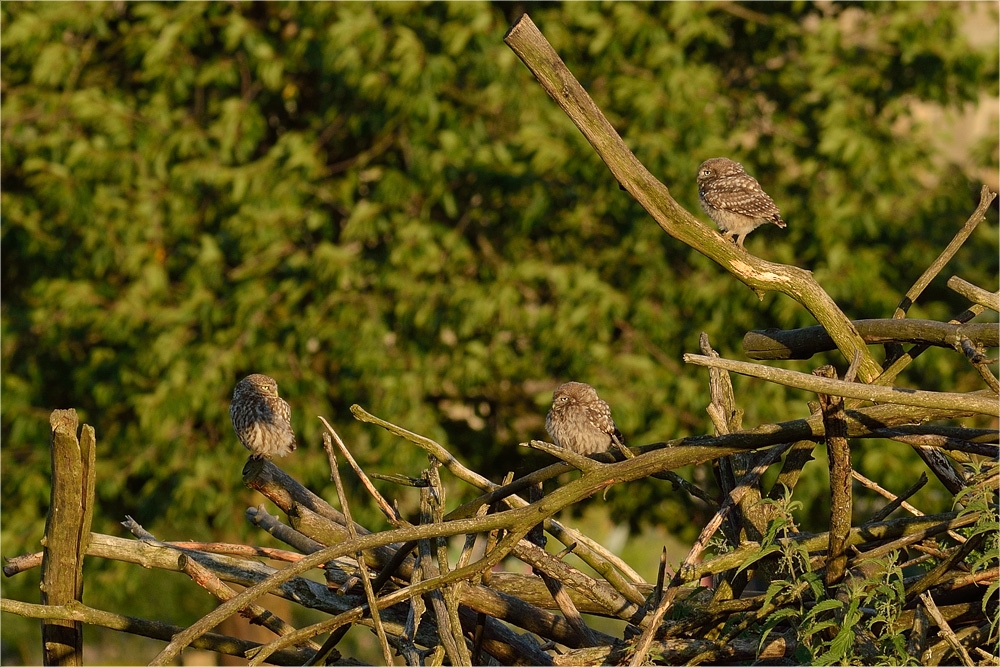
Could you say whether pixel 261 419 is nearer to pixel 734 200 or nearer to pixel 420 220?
pixel 734 200

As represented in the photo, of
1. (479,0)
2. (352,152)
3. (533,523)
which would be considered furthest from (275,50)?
(533,523)

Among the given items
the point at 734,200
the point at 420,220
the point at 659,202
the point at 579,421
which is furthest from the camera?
the point at 420,220

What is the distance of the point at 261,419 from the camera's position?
606 centimetres

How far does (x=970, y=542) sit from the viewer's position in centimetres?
305

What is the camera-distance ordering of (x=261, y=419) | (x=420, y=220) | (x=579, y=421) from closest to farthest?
(x=261, y=419)
(x=579, y=421)
(x=420, y=220)

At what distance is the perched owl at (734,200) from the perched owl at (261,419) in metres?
2.85

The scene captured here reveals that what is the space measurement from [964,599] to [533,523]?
1.32 metres

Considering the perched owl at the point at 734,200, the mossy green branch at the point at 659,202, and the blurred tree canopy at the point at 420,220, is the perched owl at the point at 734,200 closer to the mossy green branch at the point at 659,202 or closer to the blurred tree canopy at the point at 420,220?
the blurred tree canopy at the point at 420,220

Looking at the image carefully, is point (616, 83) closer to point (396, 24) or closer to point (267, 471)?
point (396, 24)

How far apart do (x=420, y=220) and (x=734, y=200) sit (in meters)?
2.94

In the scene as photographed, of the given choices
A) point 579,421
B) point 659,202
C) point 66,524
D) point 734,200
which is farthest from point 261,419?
point 659,202

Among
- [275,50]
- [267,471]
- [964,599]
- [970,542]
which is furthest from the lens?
[275,50]

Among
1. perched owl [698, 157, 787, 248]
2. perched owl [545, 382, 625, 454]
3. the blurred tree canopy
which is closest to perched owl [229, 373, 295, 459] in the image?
perched owl [545, 382, 625, 454]

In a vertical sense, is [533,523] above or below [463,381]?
above
